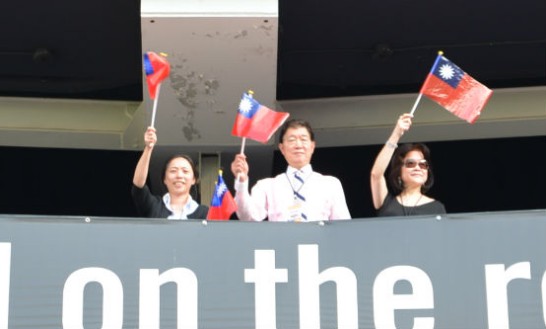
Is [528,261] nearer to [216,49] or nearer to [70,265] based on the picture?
[70,265]

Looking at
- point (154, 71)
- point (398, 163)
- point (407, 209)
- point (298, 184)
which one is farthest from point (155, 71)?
point (407, 209)

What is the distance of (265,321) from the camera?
6566 mm

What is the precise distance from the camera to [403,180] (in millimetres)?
7141

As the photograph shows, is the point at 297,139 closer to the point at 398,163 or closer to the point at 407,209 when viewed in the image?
the point at 398,163

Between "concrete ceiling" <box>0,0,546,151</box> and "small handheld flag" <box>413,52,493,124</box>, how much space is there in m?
1.73

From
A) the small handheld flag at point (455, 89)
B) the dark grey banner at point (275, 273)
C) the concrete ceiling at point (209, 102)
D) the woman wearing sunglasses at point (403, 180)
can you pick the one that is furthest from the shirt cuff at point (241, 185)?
the concrete ceiling at point (209, 102)

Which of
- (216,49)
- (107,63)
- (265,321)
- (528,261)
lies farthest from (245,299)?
(107,63)

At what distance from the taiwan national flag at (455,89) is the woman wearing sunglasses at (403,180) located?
38cm

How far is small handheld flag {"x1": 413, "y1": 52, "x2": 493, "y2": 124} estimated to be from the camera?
7.40 metres

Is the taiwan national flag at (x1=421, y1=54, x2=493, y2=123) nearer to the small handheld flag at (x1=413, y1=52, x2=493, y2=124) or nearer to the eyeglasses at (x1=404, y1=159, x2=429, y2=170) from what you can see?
the small handheld flag at (x1=413, y1=52, x2=493, y2=124)

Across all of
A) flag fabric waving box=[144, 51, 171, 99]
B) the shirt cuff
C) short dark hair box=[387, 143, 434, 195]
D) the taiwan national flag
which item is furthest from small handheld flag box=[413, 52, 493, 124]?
flag fabric waving box=[144, 51, 171, 99]

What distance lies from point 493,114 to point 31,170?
4135 mm

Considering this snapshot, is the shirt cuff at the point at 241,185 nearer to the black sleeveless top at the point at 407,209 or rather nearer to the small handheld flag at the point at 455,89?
the black sleeveless top at the point at 407,209

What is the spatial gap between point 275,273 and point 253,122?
103 centimetres
